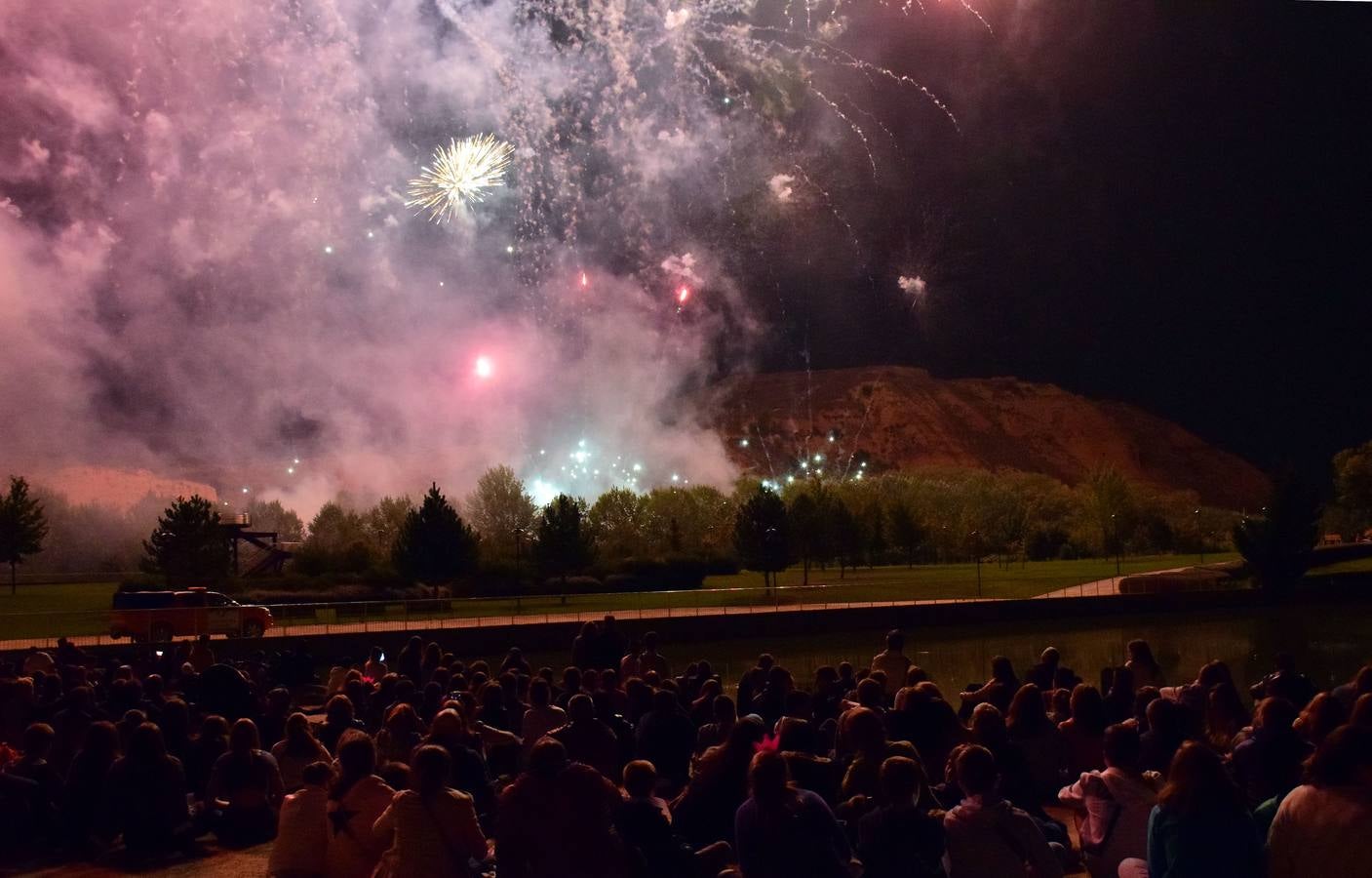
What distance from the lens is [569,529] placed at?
69.5 m

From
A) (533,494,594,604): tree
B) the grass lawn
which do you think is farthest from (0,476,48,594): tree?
(533,494,594,604): tree

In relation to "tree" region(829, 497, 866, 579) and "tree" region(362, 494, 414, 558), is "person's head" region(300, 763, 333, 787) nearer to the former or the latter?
"tree" region(829, 497, 866, 579)

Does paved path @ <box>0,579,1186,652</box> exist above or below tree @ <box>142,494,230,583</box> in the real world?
below

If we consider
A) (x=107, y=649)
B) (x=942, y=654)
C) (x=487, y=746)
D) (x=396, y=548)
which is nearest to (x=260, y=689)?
(x=487, y=746)

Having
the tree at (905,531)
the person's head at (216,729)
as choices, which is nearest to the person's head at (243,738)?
the person's head at (216,729)

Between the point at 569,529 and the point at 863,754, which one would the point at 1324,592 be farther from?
the point at 863,754

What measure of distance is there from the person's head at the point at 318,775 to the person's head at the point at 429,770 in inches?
71.1

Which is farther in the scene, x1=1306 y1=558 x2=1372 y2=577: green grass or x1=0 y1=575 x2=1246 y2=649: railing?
x1=1306 y1=558 x2=1372 y2=577: green grass

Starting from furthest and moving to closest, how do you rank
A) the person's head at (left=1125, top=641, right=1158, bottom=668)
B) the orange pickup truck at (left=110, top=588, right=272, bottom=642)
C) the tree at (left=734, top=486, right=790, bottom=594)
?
the tree at (left=734, top=486, right=790, bottom=594), the orange pickup truck at (left=110, top=588, right=272, bottom=642), the person's head at (left=1125, top=641, right=1158, bottom=668)

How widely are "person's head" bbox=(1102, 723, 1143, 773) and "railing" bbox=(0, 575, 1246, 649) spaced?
35522 millimetres

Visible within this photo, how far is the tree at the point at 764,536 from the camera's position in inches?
3000

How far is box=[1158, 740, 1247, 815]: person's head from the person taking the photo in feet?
21.4

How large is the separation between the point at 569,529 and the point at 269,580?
1645 centimetres

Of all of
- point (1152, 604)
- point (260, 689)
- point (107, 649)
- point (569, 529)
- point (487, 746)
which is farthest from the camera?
point (569, 529)
